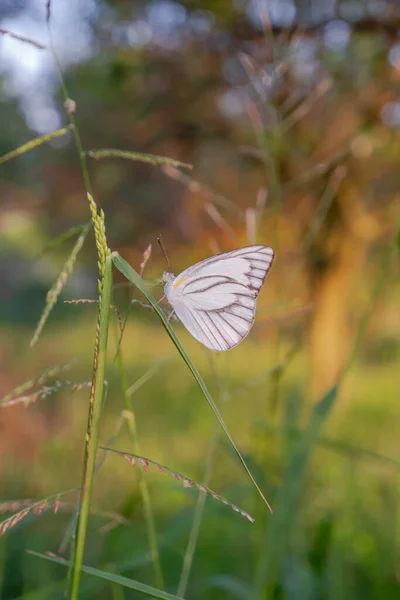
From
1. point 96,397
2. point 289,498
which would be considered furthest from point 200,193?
point 96,397

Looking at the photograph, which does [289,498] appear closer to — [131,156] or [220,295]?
[220,295]

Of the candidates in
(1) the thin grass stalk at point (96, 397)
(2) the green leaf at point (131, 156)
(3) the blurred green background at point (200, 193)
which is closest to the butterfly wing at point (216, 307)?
(2) the green leaf at point (131, 156)

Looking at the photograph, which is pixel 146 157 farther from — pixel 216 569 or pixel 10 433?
pixel 10 433

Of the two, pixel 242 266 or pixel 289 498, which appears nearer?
pixel 242 266

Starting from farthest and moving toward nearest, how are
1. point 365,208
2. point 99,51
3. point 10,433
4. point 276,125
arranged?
point 365,208 < point 99,51 < point 10,433 < point 276,125

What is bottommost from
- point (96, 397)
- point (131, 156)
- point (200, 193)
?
point (96, 397)

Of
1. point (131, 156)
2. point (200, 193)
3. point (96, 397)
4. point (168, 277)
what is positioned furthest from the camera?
point (200, 193)

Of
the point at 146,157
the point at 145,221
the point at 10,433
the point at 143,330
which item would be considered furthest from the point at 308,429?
the point at 143,330

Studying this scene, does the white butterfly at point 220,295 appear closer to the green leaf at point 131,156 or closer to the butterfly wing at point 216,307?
the butterfly wing at point 216,307

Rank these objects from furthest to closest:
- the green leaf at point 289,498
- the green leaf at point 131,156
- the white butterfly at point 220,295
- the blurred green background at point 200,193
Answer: the blurred green background at point 200,193
the green leaf at point 289,498
the white butterfly at point 220,295
the green leaf at point 131,156
